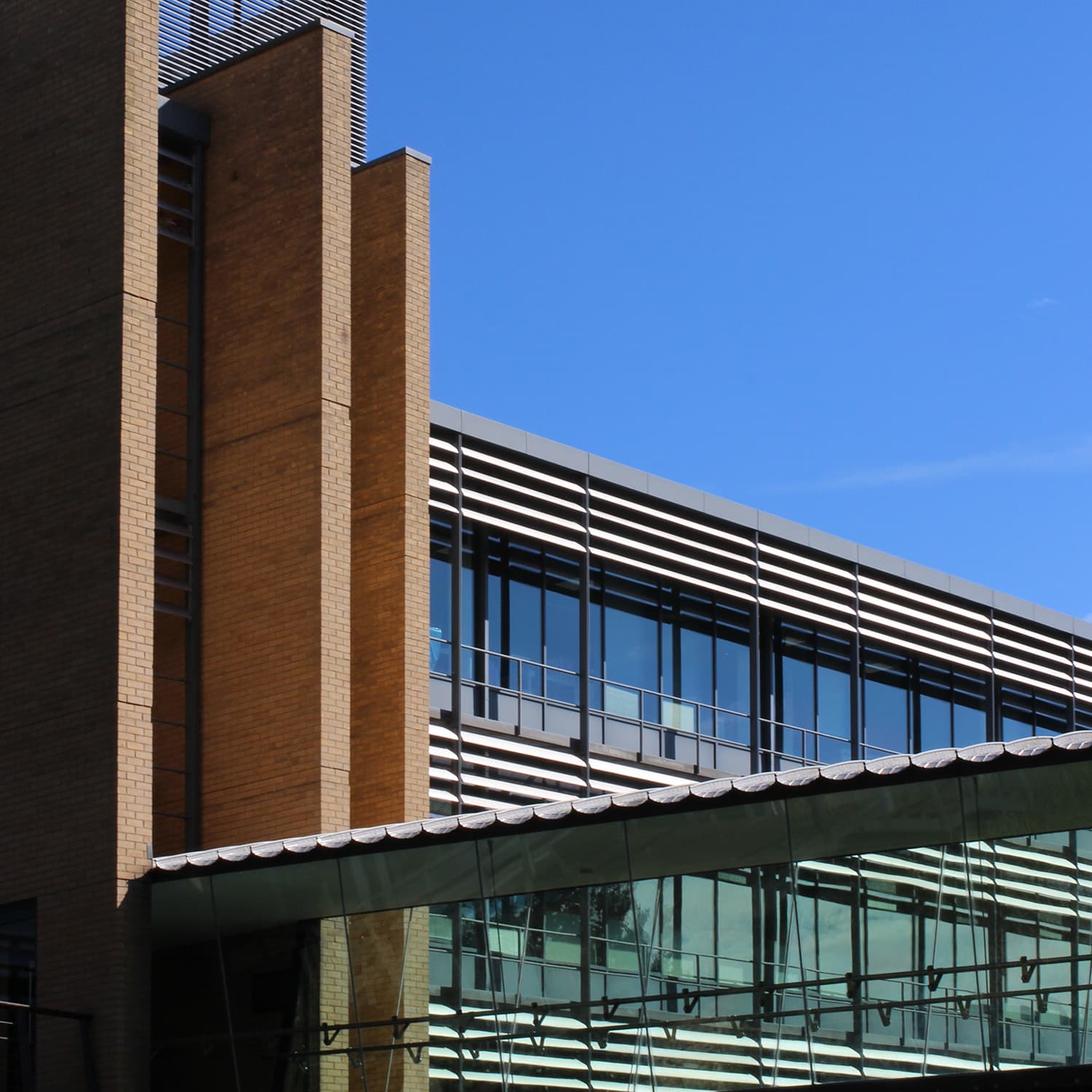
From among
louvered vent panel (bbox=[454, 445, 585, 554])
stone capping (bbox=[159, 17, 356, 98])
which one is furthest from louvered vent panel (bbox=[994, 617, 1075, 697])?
stone capping (bbox=[159, 17, 356, 98])

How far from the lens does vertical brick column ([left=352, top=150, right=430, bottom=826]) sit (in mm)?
24828

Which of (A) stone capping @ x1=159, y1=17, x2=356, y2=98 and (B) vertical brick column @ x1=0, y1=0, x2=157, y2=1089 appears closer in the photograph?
(B) vertical brick column @ x1=0, y1=0, x2=157, y2=1089

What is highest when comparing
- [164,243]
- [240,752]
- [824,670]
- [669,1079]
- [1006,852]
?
[164,243]

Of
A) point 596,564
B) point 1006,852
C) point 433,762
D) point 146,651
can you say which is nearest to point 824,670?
point 596,564

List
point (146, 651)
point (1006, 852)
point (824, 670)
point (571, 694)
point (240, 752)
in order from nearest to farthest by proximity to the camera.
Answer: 1. point (1006, 852)
2. point (146, 651)
3. point (240, 752)
4. point (571, 694)
5. point (824, 670)

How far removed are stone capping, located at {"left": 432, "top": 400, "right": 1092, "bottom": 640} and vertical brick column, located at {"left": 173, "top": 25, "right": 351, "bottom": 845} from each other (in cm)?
309

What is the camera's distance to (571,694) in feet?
97.9

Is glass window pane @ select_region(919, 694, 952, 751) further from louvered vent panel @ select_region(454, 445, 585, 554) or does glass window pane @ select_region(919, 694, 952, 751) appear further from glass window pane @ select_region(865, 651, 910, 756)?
louvered vent panel @ select_region(454, 445, 585, 554)

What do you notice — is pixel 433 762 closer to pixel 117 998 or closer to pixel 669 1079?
pixel 117 998

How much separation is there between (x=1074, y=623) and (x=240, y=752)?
1932 cm

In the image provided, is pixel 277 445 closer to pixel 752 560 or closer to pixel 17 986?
pixel 17 986

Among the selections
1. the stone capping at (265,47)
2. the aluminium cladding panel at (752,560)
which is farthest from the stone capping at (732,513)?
the stone capping at (265,47)

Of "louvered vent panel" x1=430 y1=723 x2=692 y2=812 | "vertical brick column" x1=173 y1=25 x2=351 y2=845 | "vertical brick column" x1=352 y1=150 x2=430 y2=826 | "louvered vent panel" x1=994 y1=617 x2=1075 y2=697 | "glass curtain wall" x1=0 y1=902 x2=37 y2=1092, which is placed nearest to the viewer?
"glass curtain wall" x1=0 y1=902 x2=37 y2=1092

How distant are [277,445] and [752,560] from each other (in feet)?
33.8
